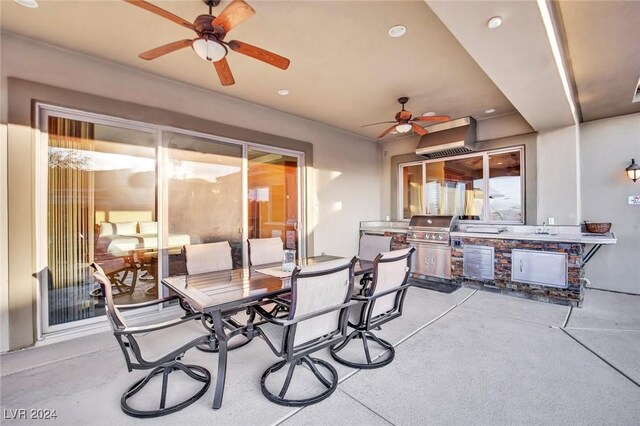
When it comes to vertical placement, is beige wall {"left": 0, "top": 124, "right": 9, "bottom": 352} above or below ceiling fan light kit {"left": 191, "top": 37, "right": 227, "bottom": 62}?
below

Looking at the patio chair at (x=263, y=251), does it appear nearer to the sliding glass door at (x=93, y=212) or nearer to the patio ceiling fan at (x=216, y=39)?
the sliding glass door at (x=93, y=212)

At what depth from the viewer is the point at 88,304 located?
3.03m

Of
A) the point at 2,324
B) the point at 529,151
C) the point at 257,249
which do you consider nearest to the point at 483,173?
the point at 529,151

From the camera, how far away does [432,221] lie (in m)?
5.44

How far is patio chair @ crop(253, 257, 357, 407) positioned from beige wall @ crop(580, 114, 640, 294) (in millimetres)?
4798

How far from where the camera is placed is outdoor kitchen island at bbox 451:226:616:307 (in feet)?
12.3

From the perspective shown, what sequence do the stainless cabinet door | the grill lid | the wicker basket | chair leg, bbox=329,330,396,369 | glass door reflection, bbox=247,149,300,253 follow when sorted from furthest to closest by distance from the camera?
the grill lid
the stainless cabinet door
glass door reflection, bbox=247,149,300,253
the wicker basket
chair leg, bbox=329,330,396,369

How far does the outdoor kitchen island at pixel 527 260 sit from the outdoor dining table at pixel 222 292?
270 cm

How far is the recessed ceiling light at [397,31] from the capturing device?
2474 mm

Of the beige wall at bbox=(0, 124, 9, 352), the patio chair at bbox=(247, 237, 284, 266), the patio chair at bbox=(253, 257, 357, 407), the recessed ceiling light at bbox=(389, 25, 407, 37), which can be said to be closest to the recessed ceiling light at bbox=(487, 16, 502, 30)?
the recessed ceiling light at bbox=(389, 25, 407, 37)

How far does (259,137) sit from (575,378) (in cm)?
430

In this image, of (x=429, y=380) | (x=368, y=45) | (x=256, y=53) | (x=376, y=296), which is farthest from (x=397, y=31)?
(x=429, y=380)

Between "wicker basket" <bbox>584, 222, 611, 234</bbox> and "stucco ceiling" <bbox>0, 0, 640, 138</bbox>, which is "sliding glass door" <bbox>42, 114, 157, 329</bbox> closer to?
"stucco ceiling" <bbox>0, 0, 640, 138</bbox>

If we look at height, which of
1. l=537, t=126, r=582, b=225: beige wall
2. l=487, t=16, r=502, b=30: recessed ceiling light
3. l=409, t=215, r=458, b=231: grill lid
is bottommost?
l=409, t=215, r=458, b=231: grill lid
